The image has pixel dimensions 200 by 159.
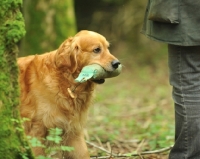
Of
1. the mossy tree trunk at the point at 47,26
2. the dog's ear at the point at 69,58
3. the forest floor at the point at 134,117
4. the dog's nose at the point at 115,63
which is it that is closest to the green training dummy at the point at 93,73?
the dog's nose at the point at 115,63

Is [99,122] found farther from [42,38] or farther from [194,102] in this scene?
[194,102]

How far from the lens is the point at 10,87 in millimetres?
3660

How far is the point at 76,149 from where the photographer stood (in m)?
5.04

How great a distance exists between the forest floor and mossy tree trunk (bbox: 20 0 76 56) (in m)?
1.35

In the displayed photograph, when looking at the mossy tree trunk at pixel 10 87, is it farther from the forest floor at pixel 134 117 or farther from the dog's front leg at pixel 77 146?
the forest floor at pixel 134 117

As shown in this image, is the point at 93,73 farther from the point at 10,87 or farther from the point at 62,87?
the point at 10,87

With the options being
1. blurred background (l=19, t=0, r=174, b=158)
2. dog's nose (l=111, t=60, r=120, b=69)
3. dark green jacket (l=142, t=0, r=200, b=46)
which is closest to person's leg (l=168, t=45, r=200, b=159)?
dark green jacket (l=142, t=0, r=200, b=46)

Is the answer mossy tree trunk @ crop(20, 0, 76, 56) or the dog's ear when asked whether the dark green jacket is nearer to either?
the dog's ear

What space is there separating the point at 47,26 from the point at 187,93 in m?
4.94

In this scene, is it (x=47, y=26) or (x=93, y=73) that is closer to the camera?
(x=93, y=73)

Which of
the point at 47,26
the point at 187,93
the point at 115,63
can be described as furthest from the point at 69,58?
the point at 47,26

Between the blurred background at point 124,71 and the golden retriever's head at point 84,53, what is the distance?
33.2 inches

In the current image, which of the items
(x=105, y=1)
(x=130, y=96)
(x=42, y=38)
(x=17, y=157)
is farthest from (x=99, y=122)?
(x=105, y=1)

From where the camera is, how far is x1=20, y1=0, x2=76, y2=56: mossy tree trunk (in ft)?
28.7
